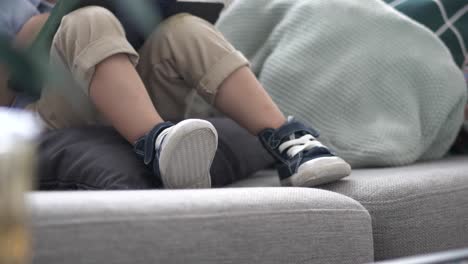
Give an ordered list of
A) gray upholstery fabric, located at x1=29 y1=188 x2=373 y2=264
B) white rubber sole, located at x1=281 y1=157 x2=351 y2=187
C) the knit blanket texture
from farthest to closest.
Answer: the knit blanket texture, white rubber sole, located at x1=281 y1=157 x2=351 y2=187, gray upholstery fabric, located at x1=29 y1=188 x2=373 y2=264

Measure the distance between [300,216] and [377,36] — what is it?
28.3 inches

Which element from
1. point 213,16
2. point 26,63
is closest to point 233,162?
point 213,16

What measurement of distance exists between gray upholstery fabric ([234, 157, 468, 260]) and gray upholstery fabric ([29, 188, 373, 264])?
0.09 m

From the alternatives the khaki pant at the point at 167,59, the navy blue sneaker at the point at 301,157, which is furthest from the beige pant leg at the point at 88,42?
the navy blue sneaker at the point at 301,157

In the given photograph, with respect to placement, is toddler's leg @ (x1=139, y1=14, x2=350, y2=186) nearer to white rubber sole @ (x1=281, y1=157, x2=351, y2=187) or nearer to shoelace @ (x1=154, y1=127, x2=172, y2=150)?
white rubber sole @ (x1=281, y1=157, x2=351, y2=187)

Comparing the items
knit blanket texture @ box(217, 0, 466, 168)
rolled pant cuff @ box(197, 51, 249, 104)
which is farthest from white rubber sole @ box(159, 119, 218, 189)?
knit blanket texture @ box(217, 0, 466, 168)

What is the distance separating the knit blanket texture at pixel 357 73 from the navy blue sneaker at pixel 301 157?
0.25 metres

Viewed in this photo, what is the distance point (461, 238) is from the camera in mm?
1110

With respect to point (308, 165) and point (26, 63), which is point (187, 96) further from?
point (26, 63)

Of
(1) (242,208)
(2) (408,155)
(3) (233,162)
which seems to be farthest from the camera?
(2) (408,155)

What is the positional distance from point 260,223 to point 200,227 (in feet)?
0.28

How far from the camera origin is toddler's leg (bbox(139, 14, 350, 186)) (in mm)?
1133

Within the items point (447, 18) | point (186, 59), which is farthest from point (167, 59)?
point (447, 18)

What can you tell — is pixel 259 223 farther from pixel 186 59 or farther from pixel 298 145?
pixel 186 59
